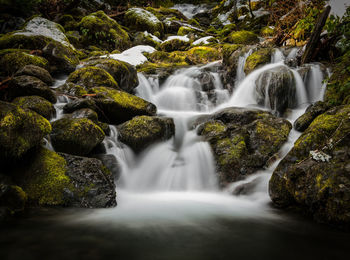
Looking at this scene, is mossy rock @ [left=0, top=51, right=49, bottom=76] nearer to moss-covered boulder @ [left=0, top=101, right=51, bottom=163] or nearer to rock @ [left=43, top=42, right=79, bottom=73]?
rock @ [left=43, top=42, right=79, bottom=73]

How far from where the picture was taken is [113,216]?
118 inches

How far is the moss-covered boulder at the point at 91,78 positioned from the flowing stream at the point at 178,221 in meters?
1.37

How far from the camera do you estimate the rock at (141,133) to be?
18.1 ft

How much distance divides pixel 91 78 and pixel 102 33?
976 cm

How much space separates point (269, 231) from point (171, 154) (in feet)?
10.9

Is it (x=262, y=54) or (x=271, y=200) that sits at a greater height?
(x=262, y=54)

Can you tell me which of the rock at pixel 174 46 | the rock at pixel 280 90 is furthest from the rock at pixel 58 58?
the rock at pixel 174 46

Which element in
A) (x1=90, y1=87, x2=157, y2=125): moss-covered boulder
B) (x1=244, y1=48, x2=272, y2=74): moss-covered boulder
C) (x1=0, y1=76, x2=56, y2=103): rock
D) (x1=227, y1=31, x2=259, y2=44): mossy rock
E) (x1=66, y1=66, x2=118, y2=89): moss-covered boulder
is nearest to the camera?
(x1=0, y1=76, x2=56, y2=103): rock

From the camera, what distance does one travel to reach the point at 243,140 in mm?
5207

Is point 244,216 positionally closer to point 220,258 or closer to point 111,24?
point 220,258

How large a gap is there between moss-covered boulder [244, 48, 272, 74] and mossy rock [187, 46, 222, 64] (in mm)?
4486

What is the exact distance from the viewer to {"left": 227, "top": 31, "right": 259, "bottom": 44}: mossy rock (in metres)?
14.6

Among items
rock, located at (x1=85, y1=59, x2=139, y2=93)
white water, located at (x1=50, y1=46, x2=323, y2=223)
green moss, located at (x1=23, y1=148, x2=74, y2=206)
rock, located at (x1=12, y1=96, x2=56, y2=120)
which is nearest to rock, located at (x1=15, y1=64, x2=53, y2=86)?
rock, located at (x1=12, y1=96, x2=56, y2=120)

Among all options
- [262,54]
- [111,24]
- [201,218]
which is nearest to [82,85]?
[201,218]
